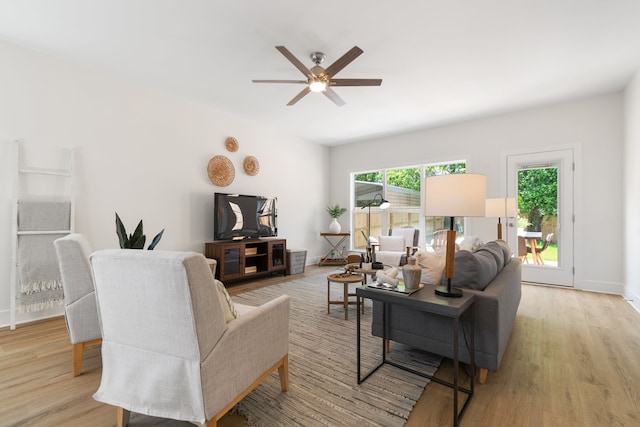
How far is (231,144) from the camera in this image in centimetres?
467

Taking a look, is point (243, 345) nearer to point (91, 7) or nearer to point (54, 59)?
point (91, 7)

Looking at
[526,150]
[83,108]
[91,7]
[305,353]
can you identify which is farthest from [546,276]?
[83,108]

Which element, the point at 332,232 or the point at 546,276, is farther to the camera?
the point at 332,232

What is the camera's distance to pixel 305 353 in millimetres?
2178

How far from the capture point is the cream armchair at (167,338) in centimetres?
108

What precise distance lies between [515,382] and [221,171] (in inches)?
170

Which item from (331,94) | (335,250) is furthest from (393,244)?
(331,94)

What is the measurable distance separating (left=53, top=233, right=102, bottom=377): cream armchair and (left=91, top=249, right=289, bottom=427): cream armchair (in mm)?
746

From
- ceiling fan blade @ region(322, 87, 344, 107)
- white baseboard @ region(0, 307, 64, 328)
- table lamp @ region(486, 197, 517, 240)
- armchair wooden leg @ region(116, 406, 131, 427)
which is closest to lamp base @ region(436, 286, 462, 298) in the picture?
armchair wooden leg @ region(116, 406, 131, 427)

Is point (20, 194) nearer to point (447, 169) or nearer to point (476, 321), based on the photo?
point (476, 321)

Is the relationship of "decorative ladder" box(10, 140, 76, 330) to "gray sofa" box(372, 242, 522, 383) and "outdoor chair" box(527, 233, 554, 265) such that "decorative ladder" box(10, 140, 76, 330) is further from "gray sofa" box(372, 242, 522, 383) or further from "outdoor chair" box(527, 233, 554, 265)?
"outdoor chair" box(527, 233, 554, 265)

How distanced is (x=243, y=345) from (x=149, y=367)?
386 mm

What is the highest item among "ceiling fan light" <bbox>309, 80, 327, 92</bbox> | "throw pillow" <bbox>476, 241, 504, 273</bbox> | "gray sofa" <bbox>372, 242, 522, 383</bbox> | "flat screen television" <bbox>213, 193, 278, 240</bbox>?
"ceiling fan light" <bbox>309, 80, 327, 92</bbox>

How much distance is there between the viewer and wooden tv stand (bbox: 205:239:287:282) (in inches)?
163
